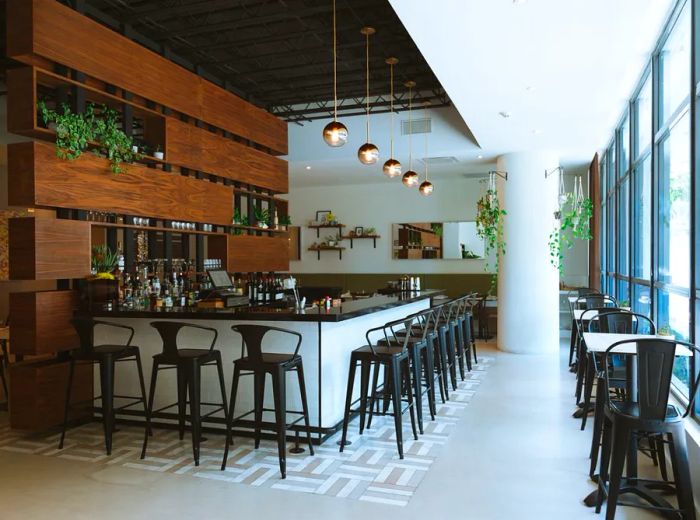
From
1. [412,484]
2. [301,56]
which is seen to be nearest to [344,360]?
[412,484]

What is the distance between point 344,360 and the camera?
4.86m

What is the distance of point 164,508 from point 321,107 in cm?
722

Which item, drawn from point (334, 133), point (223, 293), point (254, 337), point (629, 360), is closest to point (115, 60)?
point (334, 133)

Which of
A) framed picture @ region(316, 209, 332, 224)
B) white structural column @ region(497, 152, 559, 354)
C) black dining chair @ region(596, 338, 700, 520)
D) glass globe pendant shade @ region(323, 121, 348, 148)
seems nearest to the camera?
black dining chair @ region(596, 338, 700, 520)

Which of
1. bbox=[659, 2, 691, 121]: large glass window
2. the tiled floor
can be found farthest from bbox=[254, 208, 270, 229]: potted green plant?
bbox=[659, 2, 691, 121]: large glass window

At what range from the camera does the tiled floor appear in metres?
3.70

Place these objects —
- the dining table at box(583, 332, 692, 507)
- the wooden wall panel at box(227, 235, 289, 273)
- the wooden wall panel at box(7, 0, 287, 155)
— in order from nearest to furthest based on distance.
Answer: the dining table at box(583, 332, 692, 507) < the wooden wall panel at box(7, 0, 287, 155) < the wooden wall panel at box(227, 235, 289, 273)

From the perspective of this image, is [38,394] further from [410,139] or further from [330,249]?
[330,249]

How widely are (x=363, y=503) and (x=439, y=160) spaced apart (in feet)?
23.6

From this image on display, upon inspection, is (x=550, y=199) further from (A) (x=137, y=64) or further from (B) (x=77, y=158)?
(B) (x=77, y=158)

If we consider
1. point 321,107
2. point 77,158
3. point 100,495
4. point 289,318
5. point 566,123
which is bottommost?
point 100,495

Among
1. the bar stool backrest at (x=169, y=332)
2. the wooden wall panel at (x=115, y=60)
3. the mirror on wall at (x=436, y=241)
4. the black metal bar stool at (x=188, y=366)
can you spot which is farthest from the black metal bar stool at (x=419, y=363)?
the mirror on wall at (x=436, y=241)

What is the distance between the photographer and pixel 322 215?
12695mm

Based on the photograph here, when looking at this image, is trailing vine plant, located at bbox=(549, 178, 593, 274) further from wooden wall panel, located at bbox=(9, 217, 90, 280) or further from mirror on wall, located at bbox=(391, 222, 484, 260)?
wooden wall panel, located at bbox=(9, 217, 90, 280)
